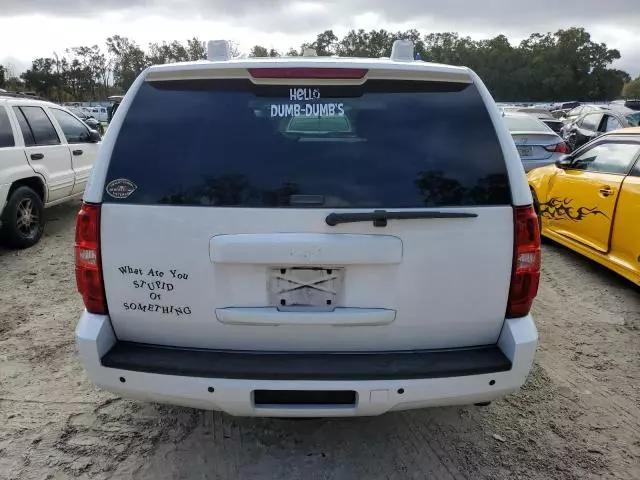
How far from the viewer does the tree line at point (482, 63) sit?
82.0m

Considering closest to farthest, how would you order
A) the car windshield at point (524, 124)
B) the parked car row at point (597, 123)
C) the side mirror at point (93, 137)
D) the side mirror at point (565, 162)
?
the side mirror at point (565, 162)
the side mirror at point (93, 137)
the car windshield at point (524, 124)
the parked car row at point (597, 123)

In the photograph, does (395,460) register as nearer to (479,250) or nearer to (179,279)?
(479,250)

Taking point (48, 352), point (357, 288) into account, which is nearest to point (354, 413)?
point (357, 288)

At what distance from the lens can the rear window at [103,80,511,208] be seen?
2.31m

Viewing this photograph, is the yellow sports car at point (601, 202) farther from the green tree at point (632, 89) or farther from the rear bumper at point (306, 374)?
the green tree at point (632, 89)

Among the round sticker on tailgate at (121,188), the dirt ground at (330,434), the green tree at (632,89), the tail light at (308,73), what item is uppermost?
the tail light at (308,73)

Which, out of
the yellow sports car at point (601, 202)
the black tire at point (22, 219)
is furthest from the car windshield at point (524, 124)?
the black tire at point (22, 219)

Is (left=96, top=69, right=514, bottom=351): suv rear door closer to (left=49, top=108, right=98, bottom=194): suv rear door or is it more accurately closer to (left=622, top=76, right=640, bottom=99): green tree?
(left=49, top=108, right=98, bottom=194): suv rear door

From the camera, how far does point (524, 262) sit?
238 cm

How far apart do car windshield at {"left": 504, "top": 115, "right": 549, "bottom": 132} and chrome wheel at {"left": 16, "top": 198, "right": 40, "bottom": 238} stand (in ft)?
27.2

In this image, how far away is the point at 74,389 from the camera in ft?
11.4

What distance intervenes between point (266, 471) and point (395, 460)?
685mm

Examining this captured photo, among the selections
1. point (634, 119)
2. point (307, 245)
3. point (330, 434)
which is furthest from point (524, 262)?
point (634, 119)

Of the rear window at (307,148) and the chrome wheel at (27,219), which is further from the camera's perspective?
the chrome wheel at (27,219)
